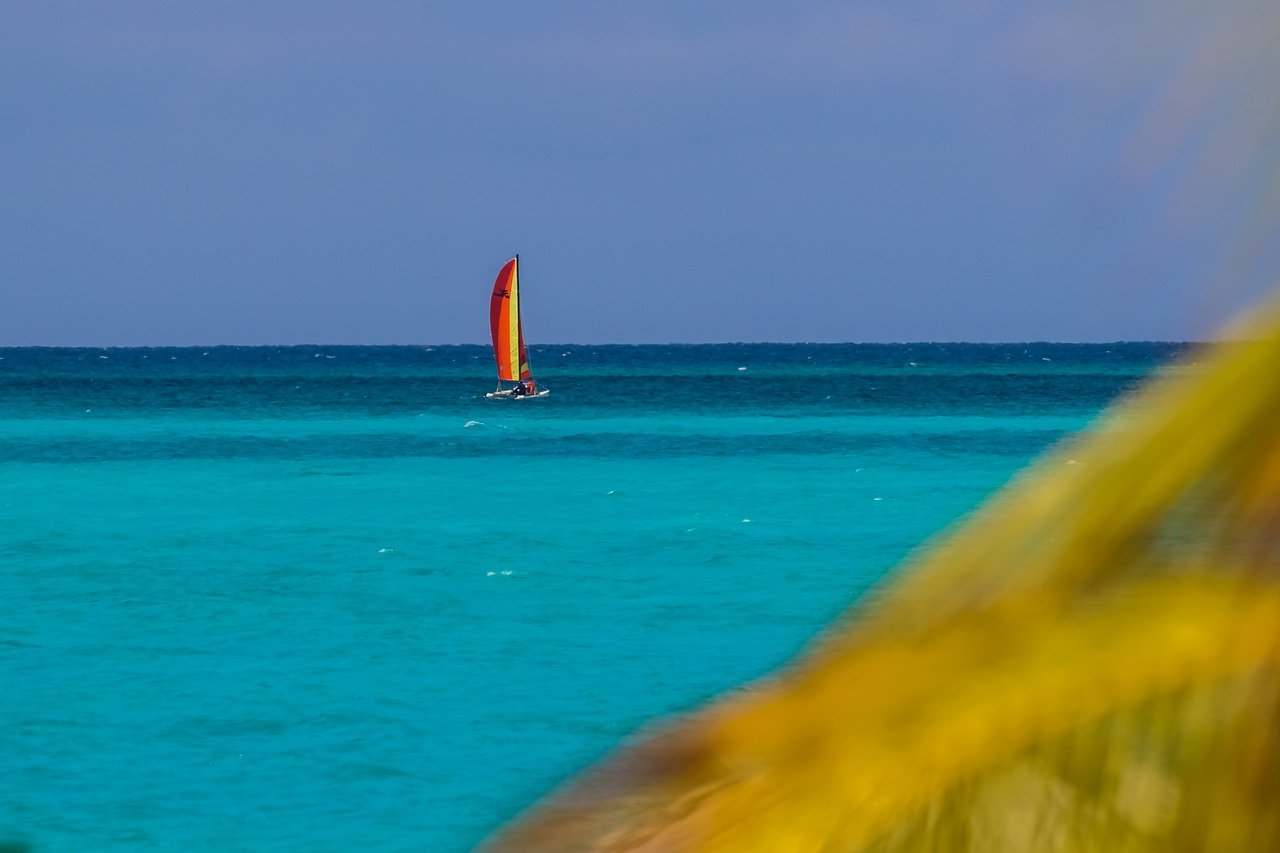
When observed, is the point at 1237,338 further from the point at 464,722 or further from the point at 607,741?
the point at 464,722

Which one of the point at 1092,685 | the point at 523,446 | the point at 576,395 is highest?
the point at 1092,685

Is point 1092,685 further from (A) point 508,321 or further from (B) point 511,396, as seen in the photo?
(B) point 511,396

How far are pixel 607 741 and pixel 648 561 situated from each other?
7505mm

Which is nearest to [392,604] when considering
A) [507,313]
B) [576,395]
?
[507,313]

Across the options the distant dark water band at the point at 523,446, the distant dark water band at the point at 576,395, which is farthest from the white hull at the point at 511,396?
the distant dark water band at the point at 523,446

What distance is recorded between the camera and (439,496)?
85.9ft

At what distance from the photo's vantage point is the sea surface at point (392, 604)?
34.2 ft

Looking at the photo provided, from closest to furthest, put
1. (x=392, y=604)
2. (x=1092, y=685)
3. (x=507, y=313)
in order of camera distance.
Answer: (x=1092, y=685), (x=392, y=604), (x=507, y=313)

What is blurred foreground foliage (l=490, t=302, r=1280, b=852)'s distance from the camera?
3.74ft

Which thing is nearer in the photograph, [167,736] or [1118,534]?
[1118,534]

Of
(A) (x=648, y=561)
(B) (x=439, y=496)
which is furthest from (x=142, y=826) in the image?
(B) (x=439, y=496)

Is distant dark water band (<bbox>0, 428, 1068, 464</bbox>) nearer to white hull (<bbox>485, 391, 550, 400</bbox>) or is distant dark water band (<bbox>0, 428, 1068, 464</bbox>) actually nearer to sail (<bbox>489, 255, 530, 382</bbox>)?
sail (<bbox>489, 255, 530, 382</bbox>)

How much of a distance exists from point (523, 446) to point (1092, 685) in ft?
118

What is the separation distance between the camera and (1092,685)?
1160 mm
